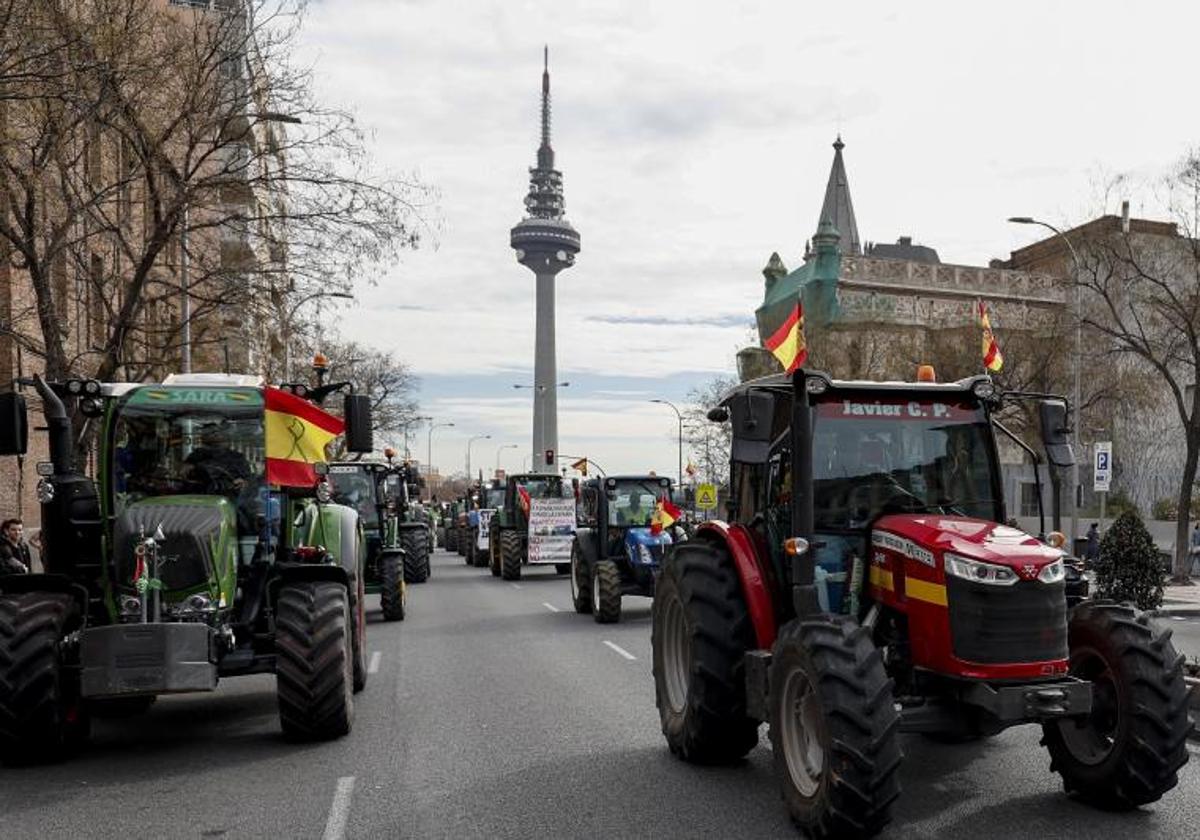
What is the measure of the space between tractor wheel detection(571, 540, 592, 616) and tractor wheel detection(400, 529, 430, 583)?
18.5ft

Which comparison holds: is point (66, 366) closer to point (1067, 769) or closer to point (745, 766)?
point (745, 766)

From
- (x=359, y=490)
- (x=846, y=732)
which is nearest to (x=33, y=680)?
(x=846, y=732)

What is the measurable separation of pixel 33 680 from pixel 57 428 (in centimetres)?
218

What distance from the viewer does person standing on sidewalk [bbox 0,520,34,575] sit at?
47.7 feet

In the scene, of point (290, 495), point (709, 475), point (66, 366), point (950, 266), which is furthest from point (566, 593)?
point (950, 266)

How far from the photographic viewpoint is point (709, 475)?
214 ft

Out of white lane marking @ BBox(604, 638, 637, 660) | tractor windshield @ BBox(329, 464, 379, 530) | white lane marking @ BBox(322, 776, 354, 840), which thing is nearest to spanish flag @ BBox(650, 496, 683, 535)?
white lane marking @ BBox(604, 638, 637, 660)

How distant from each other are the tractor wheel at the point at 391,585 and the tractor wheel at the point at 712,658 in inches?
404

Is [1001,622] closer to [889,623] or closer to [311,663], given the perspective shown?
[889,623]

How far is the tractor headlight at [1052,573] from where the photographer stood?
6285 millimetres

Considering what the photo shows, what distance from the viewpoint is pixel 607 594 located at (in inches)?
685

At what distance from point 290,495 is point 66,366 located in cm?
904

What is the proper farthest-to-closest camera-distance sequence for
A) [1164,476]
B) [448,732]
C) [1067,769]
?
[1164,476] → [448,732] → [1067,769]

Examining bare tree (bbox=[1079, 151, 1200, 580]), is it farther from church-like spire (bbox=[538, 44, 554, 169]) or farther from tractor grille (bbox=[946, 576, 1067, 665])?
church-like spire (bbox=[538, 44, 554, 169])
